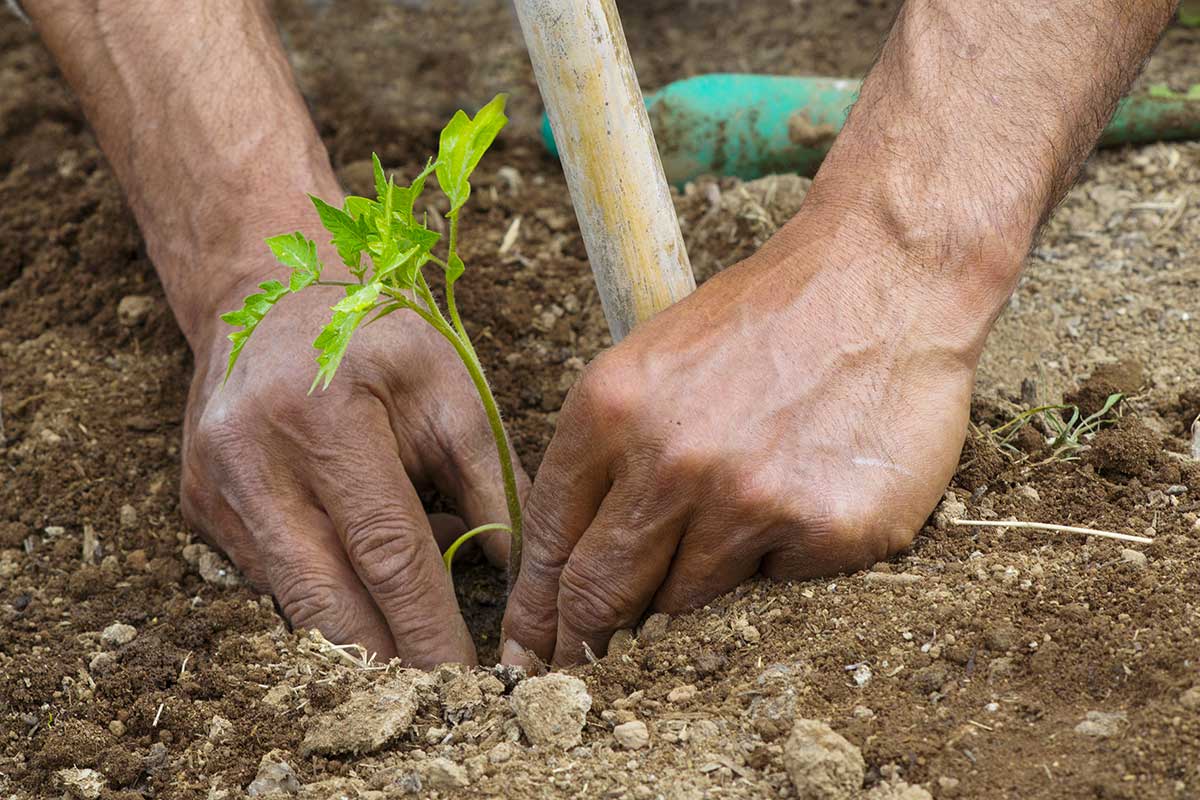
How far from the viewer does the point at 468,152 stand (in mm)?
1573

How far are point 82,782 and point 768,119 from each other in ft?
6.85

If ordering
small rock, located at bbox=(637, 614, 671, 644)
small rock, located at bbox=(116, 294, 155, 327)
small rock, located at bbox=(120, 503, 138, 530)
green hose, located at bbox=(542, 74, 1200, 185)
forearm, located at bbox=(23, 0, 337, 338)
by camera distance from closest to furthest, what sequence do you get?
small rock, located at bbox=(637, 614, 671, 644) → small rock, located at bbox=(120, 503, 138, 530) → forearm, located at bbox=(23, 0, 337, 338) → small rock, located at bbox=(116, 294, 155, 327) → green hose, located at bbox=(542, 74, 1200, 185)

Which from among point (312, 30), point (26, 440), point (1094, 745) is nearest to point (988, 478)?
point (1094, 745)

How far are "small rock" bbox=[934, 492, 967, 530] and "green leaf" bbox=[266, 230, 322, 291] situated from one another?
3.18 feet

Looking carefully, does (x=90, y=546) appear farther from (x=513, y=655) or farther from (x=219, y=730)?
(x=513, y=655)

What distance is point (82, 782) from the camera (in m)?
1.68

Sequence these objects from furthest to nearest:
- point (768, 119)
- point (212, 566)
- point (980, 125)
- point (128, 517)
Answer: point (768, 119) < point (128, 517) < point (212, 566) < point (980, 125)

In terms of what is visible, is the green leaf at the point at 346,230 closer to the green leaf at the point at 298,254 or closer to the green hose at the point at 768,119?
the green leaf at the point at 298,254

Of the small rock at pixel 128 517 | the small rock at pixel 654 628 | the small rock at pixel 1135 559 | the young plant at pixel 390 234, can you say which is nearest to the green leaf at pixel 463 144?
the young plant at pixel 390 234

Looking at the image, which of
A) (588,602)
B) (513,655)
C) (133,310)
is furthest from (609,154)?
(133,310)

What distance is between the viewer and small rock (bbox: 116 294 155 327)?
107 inches

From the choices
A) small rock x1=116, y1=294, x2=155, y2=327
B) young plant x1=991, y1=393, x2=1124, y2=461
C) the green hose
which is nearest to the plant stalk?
young plant x1=991, y1=393, x2=1124, y2=461

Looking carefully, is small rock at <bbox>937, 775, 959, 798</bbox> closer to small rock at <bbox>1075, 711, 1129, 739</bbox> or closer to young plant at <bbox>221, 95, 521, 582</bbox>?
small rock at <bbox>1075, 711, 1129, 739</bbox>

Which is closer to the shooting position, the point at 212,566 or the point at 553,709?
the point at 553,709
